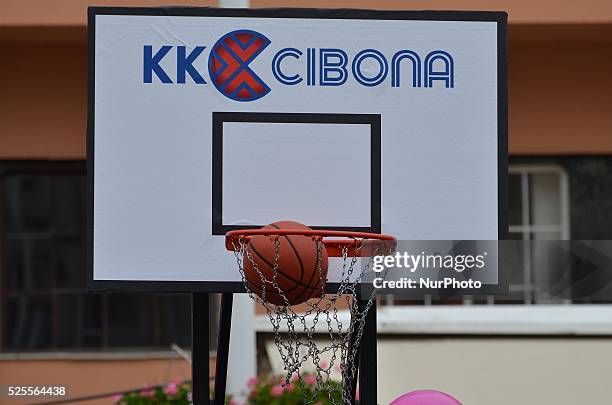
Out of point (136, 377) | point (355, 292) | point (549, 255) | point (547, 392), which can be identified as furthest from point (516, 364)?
point (355, 292)

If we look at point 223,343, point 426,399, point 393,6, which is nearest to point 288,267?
point 223,343

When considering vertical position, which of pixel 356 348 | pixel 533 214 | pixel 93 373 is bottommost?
pixel 93 373

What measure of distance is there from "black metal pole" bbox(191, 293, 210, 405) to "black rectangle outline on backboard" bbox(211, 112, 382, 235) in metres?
0.43

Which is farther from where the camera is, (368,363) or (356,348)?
(356,348)

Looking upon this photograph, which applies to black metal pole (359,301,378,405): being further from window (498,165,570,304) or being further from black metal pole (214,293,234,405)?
window (498,165,570,304)

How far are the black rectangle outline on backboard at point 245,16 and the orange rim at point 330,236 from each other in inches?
9.3

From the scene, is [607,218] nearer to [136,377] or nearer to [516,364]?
[516,364]

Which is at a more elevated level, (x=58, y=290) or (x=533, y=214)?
(x=533, y=214)

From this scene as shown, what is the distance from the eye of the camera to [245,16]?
598cm

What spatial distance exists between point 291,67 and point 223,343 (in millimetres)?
1415

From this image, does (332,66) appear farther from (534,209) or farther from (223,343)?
(534,209)

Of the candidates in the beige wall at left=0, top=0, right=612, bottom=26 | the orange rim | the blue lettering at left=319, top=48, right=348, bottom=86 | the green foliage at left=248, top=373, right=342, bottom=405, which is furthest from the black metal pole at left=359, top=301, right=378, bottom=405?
the beige wall at left=0, top=0, right=612, bottom=26

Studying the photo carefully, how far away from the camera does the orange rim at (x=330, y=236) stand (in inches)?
219

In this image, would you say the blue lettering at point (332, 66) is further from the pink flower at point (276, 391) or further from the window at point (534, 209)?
the window at point (534, 209)
